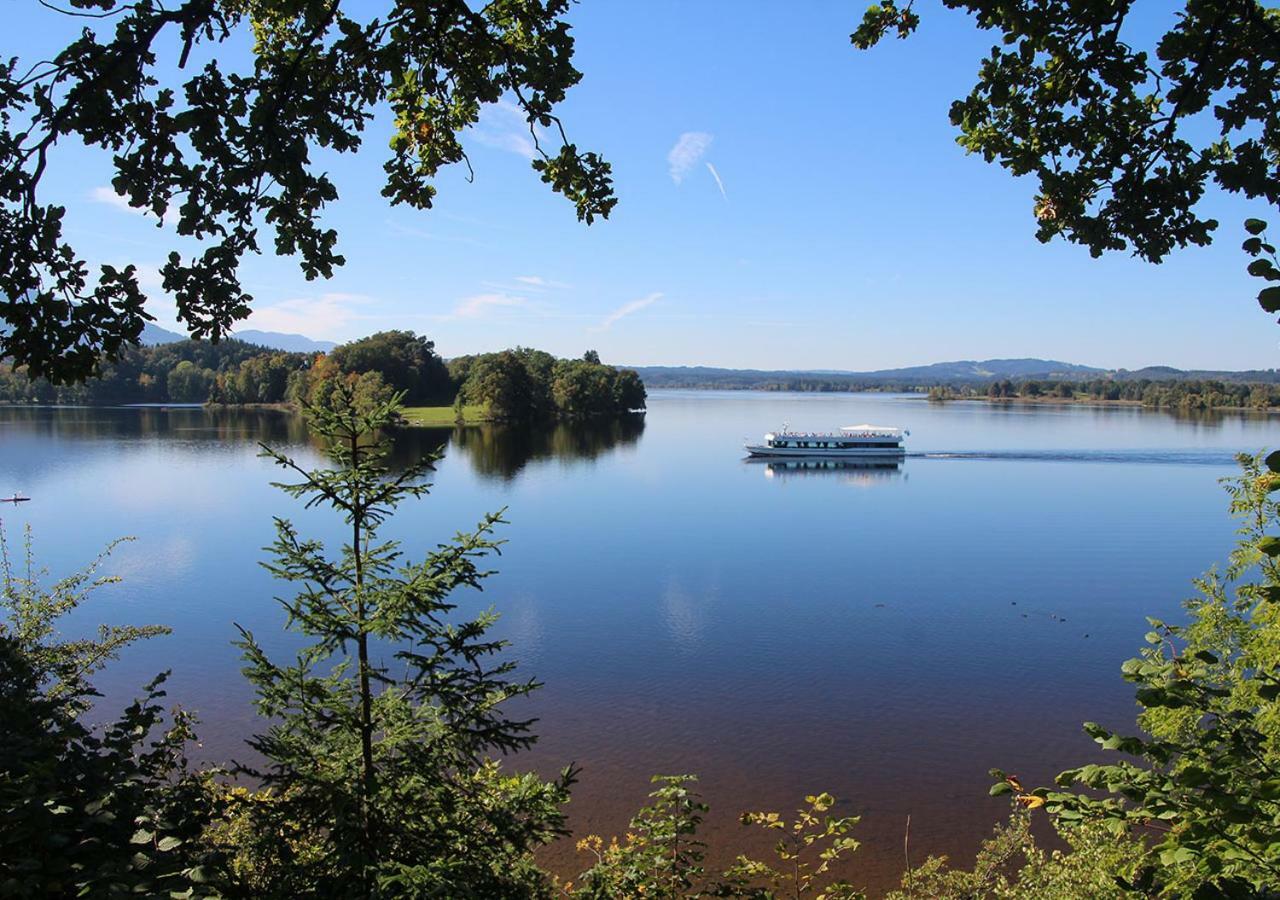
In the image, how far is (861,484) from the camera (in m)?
51.5

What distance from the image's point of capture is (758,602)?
24.2 metres

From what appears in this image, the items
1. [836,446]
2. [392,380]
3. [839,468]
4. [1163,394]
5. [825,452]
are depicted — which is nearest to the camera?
[839,468]

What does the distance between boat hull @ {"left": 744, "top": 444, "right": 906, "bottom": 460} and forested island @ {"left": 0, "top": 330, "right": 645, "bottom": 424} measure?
124 ft

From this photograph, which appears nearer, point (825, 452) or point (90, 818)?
point (90, 818)

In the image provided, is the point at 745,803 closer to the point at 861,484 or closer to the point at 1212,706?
the point at 1212,706

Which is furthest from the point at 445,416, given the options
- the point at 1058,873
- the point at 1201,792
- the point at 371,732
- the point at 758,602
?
the point at 1201,792

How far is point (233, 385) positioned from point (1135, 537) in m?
110

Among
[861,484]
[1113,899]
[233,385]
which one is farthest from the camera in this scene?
[233,385]

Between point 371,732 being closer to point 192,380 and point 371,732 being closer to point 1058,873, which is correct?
point 1058,873

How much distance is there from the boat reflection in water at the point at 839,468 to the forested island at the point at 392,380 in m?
39.8

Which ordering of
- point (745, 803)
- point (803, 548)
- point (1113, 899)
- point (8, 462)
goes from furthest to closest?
point (8, 462), point (803, 548), point (745, 803), point (1113, 899)

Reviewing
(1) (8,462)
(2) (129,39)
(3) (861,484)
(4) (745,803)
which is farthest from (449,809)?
(1) (8,462)

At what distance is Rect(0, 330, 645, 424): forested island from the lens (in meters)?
95.4

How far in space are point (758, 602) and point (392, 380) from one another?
291 feet
